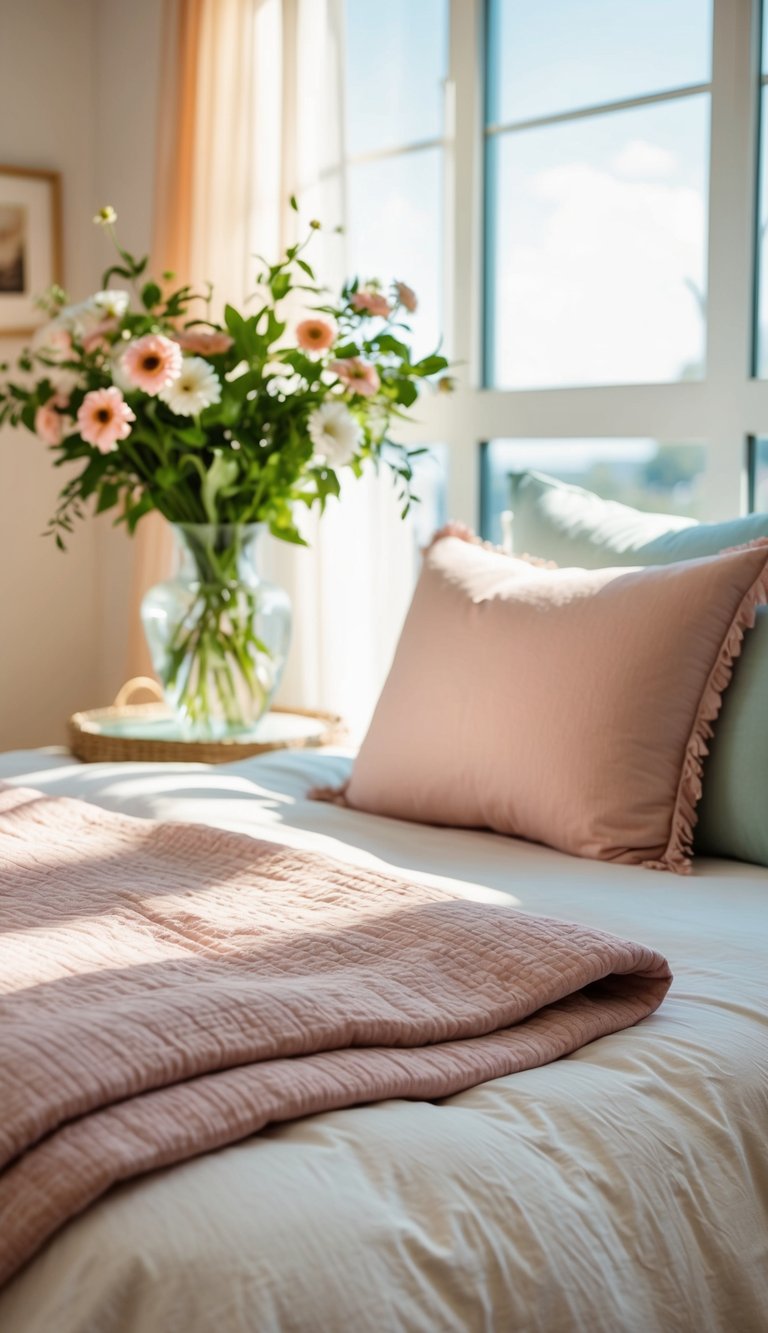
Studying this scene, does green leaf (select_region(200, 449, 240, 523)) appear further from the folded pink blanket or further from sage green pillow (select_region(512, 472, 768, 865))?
the folded pink blanket

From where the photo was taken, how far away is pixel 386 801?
192 centimetres

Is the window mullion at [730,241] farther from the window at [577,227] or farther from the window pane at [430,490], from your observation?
the window pane at [430,490]

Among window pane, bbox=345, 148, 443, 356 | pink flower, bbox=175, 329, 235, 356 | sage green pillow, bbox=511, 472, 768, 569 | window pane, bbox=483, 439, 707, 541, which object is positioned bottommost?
sage green pillow, bbox=511, 472, 768, 569

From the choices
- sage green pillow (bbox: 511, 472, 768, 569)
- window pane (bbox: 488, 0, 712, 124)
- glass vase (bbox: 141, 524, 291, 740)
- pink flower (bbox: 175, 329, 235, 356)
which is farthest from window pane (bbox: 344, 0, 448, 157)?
sage green pillow (bbox: 511, 472, 768, 569)

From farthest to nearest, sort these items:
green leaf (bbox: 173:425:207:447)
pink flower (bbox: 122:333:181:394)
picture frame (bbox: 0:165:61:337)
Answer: picture frame (bbox: 0:165:61:337), green leaf (bbox: 173:425:207:447), pink flower (bbox: 122:333:181:394)

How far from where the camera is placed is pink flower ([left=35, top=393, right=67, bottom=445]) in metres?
2.42

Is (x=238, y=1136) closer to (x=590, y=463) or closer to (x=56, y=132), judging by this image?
(x=590, y=463)

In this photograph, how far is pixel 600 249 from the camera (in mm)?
2656

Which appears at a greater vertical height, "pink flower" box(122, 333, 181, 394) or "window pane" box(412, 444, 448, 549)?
"pink flower" box(122, 333, 181, 394)

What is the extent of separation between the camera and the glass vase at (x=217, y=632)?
242cm

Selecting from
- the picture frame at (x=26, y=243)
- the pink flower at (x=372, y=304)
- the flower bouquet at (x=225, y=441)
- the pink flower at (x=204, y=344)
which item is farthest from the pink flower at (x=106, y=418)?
the picture frame at (x=26, y=243)

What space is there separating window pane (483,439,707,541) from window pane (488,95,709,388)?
0.13 m

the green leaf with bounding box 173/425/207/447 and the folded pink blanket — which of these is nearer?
the folded pink blanket

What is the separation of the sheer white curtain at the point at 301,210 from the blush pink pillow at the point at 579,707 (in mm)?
941
